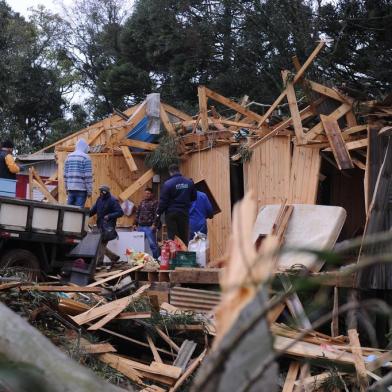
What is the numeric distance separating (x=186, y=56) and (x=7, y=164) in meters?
17.7

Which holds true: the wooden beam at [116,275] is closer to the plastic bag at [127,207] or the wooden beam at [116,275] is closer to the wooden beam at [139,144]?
the plastic bag at [127,207]

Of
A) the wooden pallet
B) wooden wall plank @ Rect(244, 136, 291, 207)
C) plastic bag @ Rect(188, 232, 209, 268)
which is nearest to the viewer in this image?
the wooden pallet

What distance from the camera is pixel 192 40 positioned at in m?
28.8

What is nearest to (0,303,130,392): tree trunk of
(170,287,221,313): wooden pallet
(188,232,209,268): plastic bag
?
(170,287,221,313): wooden pallet

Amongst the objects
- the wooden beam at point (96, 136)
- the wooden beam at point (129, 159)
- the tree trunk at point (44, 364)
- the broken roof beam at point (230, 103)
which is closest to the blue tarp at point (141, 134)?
the wooden beam at point (129, 159)

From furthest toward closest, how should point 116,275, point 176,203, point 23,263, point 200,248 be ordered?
point 176,203, point 200,248, point 116,275, point 23,263

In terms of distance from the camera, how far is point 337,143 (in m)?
12.5

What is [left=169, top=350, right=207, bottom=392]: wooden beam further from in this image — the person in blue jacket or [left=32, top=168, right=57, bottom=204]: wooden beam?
[left=32, top=168, right=57, bottom=204]: wooden beam

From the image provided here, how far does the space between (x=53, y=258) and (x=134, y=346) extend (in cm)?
294

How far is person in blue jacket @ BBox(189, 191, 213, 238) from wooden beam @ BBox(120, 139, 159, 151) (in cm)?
327

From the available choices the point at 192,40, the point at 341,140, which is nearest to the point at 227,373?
the point at 341,140

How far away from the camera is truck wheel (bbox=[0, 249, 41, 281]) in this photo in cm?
1025

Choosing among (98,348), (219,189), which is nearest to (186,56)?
(219,189)

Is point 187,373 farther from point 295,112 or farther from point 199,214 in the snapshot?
point 295,112
